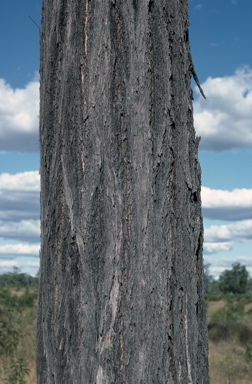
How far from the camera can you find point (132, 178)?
2.16 meters

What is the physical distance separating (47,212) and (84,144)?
0.92 feet

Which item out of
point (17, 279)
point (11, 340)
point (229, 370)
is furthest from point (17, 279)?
point (229, 370)

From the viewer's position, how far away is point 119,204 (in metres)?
2.14

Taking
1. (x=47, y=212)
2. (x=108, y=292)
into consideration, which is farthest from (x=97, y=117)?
(x=108, y=292)

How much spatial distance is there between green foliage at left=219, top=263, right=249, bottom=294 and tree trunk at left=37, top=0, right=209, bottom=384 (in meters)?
67.7

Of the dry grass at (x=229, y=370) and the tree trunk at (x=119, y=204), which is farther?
the dry grass at (x=229, y=370)

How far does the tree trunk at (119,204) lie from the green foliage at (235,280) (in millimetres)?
67652

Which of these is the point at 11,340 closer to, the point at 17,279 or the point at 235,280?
the point at 235,280

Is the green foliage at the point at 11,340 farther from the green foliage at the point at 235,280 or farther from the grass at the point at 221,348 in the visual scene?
the green foliage at the point at 235,280

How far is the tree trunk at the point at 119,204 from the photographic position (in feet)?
6.95

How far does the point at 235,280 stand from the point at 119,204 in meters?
70.0

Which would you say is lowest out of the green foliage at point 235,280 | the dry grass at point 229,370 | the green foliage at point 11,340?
the dry grass at point 229,370

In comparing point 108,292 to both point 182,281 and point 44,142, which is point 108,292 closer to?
point 182,281

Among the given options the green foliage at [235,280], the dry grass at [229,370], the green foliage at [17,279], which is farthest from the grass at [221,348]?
the green foliage at [17,279]
